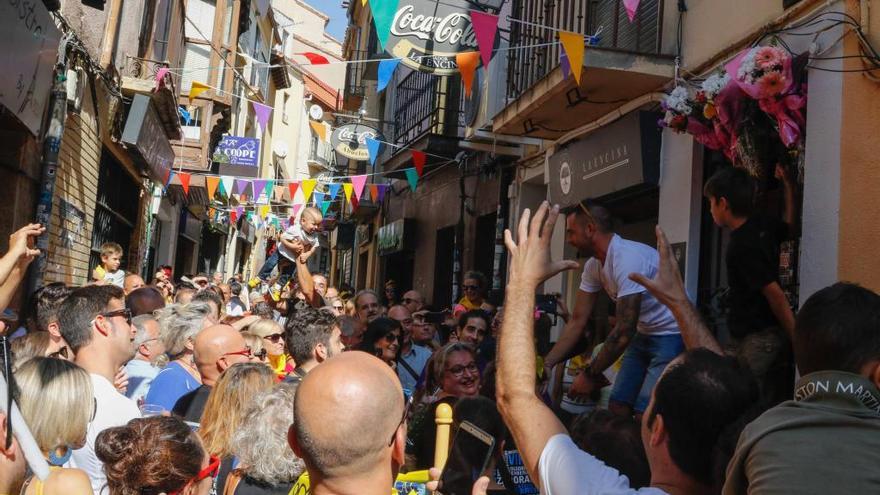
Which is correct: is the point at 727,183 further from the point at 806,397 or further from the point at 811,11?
the point at 806,397

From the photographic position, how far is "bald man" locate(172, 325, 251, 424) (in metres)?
4.65

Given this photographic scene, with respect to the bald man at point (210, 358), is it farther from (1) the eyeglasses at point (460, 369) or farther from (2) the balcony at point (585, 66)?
(2) the balcony at point (585, 66)

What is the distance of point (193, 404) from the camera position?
4617 mm

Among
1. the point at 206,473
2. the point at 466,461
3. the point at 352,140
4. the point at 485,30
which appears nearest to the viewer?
the point at 466,461

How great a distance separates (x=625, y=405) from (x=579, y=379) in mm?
582

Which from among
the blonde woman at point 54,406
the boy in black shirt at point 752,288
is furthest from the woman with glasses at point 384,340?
the blonde woman at point 54,406

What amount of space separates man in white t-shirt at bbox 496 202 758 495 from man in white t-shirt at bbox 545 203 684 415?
8.34ft

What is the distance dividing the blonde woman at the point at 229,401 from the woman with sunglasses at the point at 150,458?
0.80 metres

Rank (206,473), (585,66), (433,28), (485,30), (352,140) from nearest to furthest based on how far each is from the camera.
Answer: (206,473), (585,66), (485,30), (433,28), (352,140)

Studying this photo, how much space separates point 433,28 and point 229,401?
→ 24.0ft

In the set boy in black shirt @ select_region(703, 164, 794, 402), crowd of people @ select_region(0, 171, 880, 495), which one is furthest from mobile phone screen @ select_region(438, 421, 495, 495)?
boy in black shirt @ select_region(703, 164, 794, 402)

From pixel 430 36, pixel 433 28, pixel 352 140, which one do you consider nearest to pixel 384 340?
pixel 430 36

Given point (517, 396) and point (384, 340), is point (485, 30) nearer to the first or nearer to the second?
point (384, 340)

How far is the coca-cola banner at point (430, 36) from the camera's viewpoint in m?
9.90
